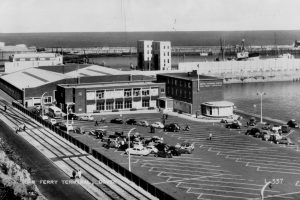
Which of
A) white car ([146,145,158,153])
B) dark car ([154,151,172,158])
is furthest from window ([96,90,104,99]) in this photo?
dark car ([154,151,172,158])

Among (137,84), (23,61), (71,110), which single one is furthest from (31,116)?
(23,61)

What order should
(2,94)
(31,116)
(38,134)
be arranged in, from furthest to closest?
1. (2,94)
2. (31,116)
3. (38,134)

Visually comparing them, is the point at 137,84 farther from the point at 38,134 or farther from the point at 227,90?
the point at 227,90

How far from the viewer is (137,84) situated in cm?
10600

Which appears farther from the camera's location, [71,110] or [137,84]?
[137,84]

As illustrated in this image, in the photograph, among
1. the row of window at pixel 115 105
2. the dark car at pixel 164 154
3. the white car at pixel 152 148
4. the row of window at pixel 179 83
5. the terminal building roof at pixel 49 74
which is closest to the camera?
the dark car at pixel 164 154

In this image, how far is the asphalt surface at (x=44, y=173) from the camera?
45178mm

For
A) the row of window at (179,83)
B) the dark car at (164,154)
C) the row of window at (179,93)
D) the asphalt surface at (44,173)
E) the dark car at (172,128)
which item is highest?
the row of window at (179,83)

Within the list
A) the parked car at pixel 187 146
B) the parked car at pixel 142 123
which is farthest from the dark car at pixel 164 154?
the parked car at pixel 142 123

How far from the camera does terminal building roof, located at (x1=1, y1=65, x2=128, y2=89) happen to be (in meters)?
120

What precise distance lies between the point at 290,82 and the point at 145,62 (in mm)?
58063

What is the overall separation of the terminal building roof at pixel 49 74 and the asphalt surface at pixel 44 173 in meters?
44.2

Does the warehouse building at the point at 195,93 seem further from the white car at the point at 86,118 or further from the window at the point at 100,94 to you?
the white car at the point at 86,118

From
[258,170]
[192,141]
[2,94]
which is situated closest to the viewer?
[258,170]
